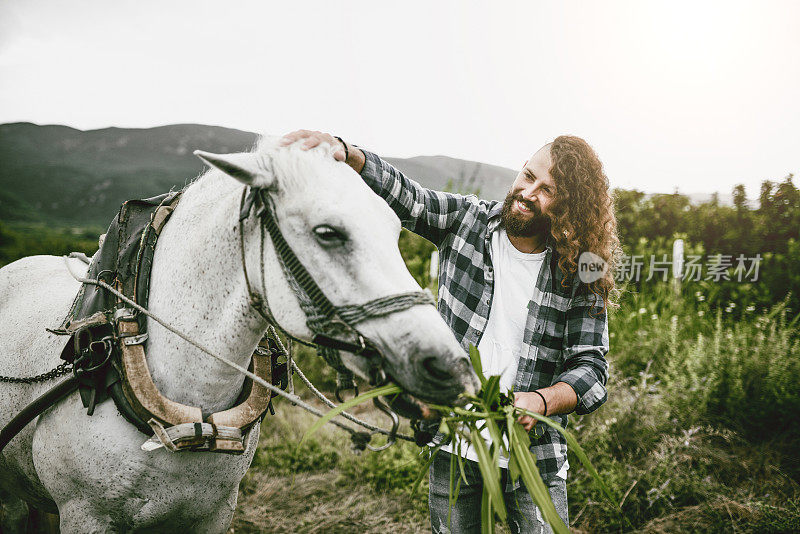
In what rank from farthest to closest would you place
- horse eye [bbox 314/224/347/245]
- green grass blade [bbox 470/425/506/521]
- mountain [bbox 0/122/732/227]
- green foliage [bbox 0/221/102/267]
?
mountain [bbox 0/122/732/227], green foliage [bbox 0/221/102/267], horse eye [bbox 314/224/347/245], green grass blade [bbox 470/425/506/521]

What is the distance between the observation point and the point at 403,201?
207cm

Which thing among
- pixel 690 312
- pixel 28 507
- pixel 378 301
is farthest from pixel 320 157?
pixel 690 312

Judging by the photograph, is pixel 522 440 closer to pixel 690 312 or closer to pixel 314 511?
pixel 314 511

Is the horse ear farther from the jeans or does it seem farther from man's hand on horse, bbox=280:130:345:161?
the jeans

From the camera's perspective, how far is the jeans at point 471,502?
1.92 m

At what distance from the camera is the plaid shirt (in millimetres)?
1911

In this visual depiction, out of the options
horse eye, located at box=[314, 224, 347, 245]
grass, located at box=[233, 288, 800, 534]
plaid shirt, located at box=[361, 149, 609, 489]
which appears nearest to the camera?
horse eye, located at box=[314, 224, 347, 245]

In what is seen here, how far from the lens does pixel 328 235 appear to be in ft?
4.37

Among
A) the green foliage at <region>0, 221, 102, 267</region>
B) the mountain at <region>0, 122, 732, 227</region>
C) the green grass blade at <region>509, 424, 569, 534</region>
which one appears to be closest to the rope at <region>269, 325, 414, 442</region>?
the green grass blade at <region>509, 424, 569, 534</region>

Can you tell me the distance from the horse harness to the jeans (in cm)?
79

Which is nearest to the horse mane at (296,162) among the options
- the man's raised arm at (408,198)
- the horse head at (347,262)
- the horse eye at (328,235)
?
the horse head at (347,262)

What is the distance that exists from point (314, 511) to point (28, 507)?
6.38ft

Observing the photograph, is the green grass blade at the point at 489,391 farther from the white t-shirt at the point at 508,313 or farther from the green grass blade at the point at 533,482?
the white t-shirt at the point at 508,313

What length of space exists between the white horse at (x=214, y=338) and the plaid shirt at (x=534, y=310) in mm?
634
